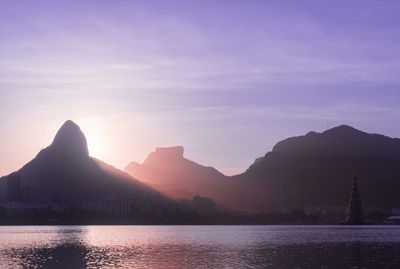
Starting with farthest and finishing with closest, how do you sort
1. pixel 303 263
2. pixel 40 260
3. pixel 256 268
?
pixel 40 260 → pixel 303 263 → pixel 256 268

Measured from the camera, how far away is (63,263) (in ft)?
292

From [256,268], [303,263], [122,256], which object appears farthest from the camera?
[122,256]

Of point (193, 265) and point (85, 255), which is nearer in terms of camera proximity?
point (193, 265)

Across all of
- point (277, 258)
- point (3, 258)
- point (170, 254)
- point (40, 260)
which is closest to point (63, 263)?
point (40, 260)

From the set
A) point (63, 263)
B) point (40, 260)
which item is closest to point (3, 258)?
point (40, 260)

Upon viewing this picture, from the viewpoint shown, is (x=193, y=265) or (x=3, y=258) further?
(x=3, y=258)

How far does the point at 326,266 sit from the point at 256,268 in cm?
903

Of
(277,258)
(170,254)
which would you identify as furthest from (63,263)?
(277,258)

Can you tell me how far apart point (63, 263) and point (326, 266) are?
35743 mm

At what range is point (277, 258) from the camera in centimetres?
9556

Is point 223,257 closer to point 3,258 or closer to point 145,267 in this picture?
point 145,267

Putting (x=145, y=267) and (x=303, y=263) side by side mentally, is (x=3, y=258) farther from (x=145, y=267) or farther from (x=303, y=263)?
(x=303, y=263)

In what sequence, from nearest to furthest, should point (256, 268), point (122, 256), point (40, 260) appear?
point (256, 268)
point (40, 260)
point (122, 256)

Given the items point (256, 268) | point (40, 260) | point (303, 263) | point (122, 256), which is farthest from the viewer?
point (122, 256)
